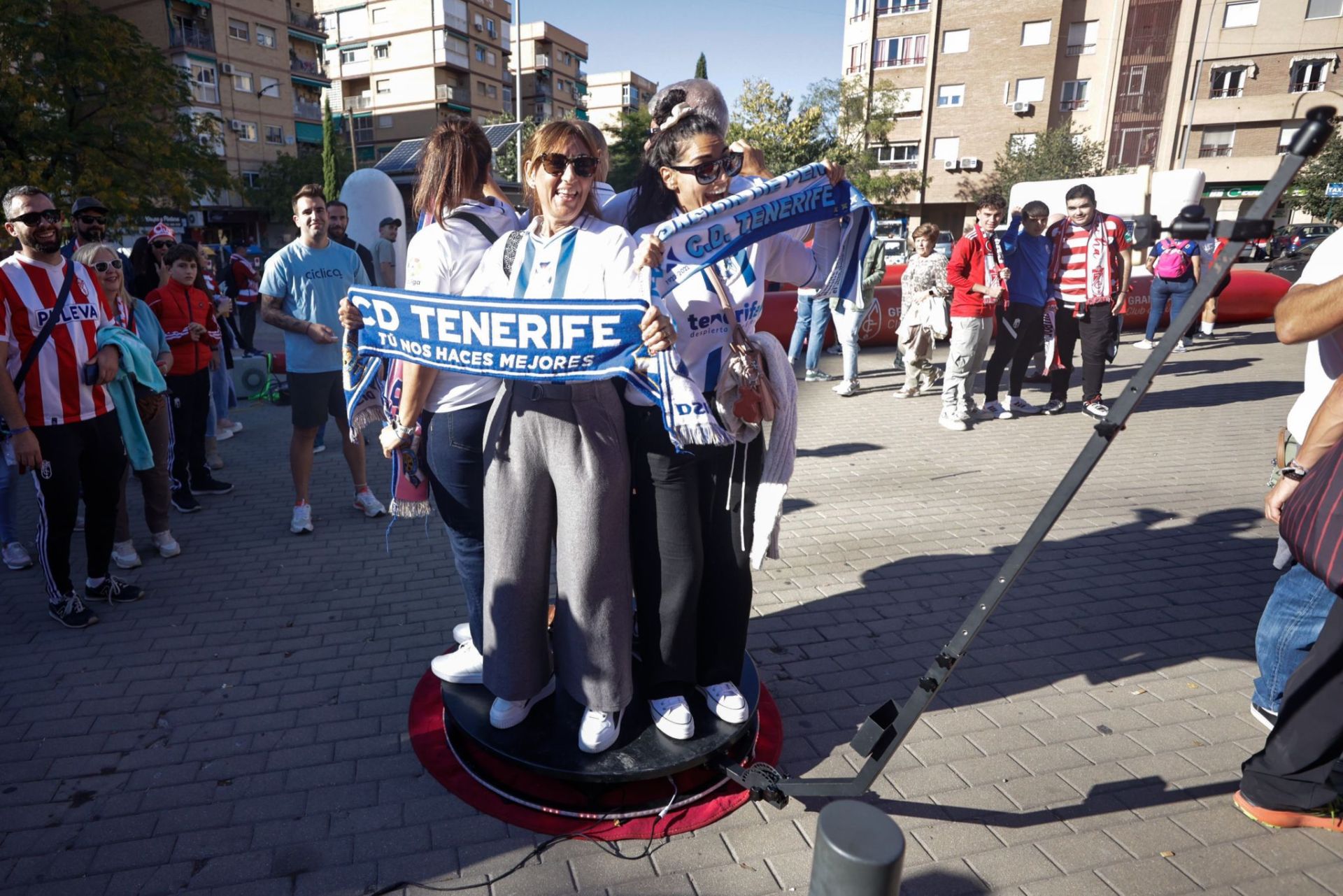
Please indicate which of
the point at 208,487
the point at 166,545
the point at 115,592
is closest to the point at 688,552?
the point at 115,592

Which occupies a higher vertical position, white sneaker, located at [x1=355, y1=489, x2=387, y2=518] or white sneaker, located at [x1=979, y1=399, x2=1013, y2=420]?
white sneaker, located at [x1=979, y1=399, x2=1013, y2=420]

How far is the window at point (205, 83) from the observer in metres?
43.6

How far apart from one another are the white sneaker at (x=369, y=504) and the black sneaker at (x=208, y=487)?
55.5 inches

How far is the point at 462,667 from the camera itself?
11.0 feet

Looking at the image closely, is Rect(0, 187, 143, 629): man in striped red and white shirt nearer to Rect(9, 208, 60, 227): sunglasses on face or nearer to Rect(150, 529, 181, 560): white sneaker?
Rect(9, 208, 60, 227): sunglasses on face

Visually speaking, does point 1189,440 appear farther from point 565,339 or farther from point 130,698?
point 130,698

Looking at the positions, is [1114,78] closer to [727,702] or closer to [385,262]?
[385,262]

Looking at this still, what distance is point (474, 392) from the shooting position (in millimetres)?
2910

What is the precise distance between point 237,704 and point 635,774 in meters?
1.88

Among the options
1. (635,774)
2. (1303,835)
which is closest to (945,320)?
(1303,835)

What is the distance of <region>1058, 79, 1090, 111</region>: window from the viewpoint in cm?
4500

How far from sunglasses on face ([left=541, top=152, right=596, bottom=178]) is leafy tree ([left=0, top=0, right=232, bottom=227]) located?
1227 cm

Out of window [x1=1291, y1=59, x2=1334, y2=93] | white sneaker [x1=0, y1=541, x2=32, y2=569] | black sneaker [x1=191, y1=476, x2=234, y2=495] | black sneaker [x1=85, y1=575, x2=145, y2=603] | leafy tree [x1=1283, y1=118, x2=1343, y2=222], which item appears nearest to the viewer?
black sneaker [x1=85, y1=575, x2=145, y2=603]

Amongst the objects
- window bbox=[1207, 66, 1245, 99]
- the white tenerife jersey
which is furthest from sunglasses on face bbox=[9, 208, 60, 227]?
window bbox=[1207, 66, 1245, 99]
